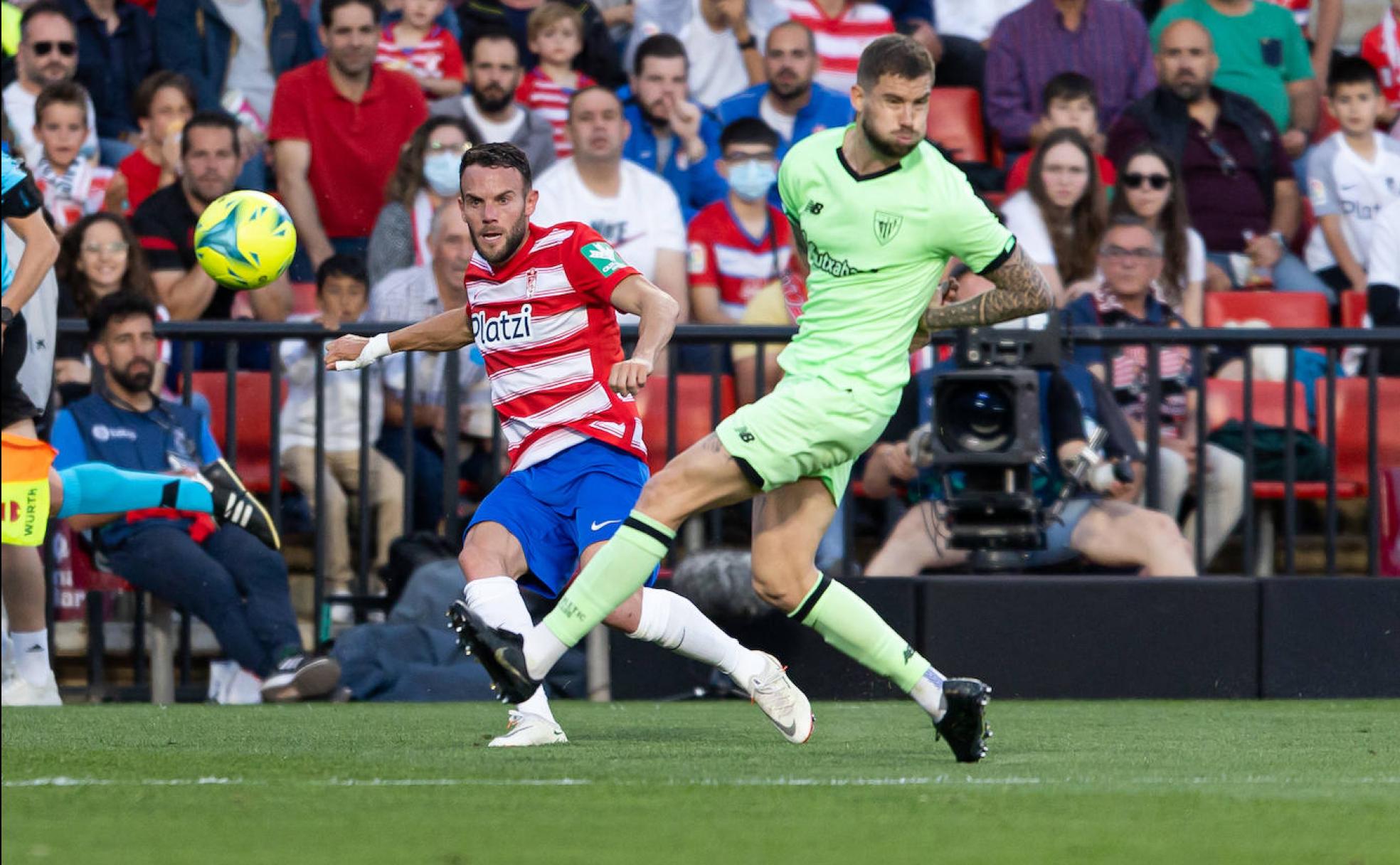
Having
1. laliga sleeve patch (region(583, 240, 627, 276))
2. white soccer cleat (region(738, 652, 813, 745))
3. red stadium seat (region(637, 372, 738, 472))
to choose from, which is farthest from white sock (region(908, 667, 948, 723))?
red stadium seat (region(637, 372, 738, 472))

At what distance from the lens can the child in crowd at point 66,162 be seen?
11.4m

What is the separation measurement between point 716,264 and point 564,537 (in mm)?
4525

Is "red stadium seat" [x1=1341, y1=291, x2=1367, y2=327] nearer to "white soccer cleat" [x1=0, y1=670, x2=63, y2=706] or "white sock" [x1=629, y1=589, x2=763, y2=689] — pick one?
"white sock" [x1=629, y1=589, x2=763, y2=689]

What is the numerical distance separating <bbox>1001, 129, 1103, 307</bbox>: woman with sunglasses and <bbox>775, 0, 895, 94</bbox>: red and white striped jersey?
2189mm

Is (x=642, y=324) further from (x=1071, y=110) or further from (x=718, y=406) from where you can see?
(x=1071, y=110)

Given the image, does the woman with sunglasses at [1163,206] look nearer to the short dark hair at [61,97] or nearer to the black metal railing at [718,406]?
the black metal railing at [718,406]

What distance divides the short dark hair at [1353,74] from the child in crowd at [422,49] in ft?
16.3

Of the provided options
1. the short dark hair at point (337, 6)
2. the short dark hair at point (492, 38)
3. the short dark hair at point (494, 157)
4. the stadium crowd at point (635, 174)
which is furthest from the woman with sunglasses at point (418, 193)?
the short dark hair at point (494, 157)

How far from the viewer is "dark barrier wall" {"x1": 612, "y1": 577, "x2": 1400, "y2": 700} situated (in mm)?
9516

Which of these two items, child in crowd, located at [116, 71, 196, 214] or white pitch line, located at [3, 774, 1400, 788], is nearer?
white pitch line, located at [3, 774, 1400, 788]

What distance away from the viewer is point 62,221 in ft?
37.2

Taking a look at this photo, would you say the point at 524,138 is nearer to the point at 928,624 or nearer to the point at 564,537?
the point at 928,624

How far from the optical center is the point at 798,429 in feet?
20.8

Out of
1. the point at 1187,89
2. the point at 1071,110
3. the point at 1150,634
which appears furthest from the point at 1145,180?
the point at 1150,634
